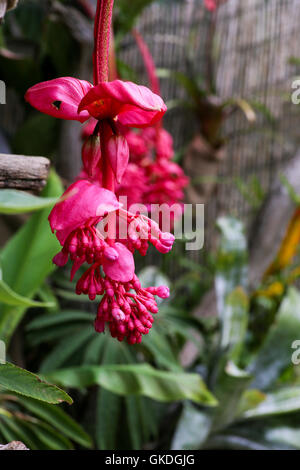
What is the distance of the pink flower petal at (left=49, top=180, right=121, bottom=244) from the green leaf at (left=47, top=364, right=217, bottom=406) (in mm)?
480

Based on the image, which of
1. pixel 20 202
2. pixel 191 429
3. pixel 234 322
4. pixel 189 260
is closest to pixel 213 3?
pixel 189 260

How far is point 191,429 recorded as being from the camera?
860 mm

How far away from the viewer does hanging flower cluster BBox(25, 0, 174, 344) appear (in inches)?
10.2

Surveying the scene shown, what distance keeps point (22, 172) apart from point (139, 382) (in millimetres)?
427

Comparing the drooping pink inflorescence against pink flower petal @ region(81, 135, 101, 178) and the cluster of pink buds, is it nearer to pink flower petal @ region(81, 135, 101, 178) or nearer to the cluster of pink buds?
the cluster of pink buds

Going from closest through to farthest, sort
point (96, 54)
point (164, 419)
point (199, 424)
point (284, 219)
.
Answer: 1. point (96, 54)
2. point (199, 424)
3. point (164, 419)
4. point (284, 219)

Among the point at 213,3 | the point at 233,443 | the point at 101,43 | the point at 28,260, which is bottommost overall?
the point at 233,443

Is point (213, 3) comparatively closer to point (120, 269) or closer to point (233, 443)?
point (233, 443)

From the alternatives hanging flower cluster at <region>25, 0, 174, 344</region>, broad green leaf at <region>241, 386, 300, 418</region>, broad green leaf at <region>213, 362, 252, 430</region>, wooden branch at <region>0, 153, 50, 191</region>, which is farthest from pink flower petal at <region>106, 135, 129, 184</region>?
broad green leaf at <region>241, 386, 300, 418</region>

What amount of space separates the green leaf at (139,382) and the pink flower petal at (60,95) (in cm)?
49

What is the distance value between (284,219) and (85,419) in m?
0.67

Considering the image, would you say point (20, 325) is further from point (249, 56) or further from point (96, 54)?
point (249, 56)
